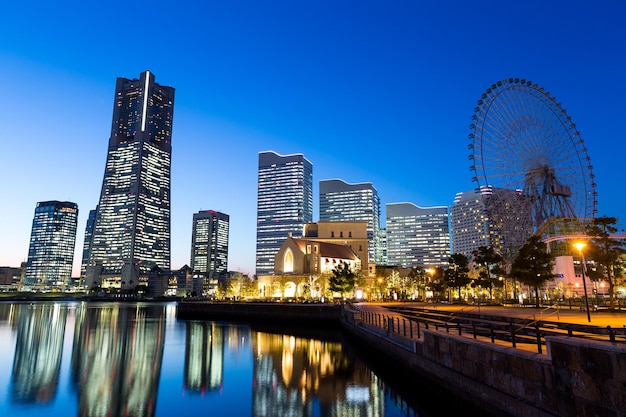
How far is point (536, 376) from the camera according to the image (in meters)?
13.1

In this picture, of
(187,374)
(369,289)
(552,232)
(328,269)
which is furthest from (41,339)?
(552,232)

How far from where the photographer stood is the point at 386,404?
71.3 feet

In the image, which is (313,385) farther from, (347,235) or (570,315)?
(347,235)

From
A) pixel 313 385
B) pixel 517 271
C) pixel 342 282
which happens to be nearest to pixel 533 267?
pixel 517 271

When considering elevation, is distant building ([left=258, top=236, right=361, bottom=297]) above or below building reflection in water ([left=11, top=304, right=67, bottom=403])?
above

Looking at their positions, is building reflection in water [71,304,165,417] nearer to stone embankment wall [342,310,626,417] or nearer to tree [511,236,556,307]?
stone embankment wall [342,310,626,417]

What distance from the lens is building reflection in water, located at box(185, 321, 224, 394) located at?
2905 cm

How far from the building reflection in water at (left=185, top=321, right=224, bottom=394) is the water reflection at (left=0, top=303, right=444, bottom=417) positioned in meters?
0.09

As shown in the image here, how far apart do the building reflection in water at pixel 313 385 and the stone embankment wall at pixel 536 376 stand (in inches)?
184

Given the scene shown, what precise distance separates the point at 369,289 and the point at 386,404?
94307 mm

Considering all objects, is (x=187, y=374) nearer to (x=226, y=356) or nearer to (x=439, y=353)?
(x=226, y=356)

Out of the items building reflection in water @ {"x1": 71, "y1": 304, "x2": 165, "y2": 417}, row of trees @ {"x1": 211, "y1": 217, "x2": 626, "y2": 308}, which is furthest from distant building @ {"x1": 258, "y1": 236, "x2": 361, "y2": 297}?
building reflection in water @ {"x1": 71, "y1": 304, "x2": 165, "y2": 417}

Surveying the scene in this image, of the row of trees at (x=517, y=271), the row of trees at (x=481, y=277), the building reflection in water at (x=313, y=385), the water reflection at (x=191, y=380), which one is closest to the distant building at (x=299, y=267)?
the row of trees at (x=481, y=277)

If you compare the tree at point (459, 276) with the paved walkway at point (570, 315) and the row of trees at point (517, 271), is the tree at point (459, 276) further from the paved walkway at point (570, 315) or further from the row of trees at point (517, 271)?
the paved walkway at point (570, 315)
